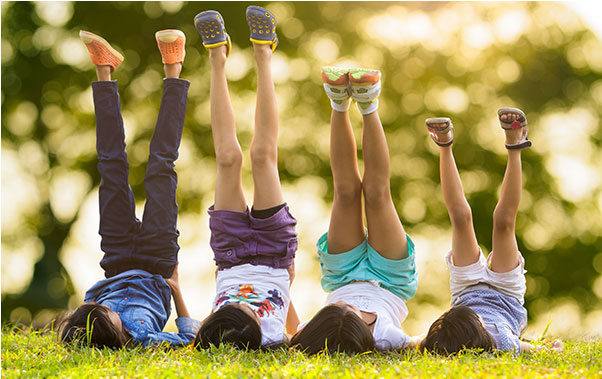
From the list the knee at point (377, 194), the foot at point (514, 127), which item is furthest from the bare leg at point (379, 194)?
the foot at point (514, 127)

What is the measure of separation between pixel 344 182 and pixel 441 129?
2.72ft

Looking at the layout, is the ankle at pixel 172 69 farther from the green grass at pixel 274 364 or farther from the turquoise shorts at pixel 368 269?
the green grass at pixel 274 364

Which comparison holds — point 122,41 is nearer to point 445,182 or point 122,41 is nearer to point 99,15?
point 99,15

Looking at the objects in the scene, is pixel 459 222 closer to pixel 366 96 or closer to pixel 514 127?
pixel 514 127

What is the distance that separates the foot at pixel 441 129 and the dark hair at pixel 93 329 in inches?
94.1

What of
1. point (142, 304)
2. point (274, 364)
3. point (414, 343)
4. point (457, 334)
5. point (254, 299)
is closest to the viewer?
point (274, 364)

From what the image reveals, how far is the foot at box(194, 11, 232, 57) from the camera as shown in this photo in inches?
165

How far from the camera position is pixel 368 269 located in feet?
13.3

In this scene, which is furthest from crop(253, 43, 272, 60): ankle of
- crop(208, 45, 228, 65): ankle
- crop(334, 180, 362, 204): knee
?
crop(334, 180, 362, 204): knee

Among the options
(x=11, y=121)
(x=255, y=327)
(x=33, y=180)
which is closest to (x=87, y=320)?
(x=255, y=327)

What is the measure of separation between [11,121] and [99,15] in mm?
2076

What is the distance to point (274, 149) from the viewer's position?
13.6 feet

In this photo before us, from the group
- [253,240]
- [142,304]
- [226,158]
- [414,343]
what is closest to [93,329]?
[142,304]

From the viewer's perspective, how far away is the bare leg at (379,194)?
3902mm
